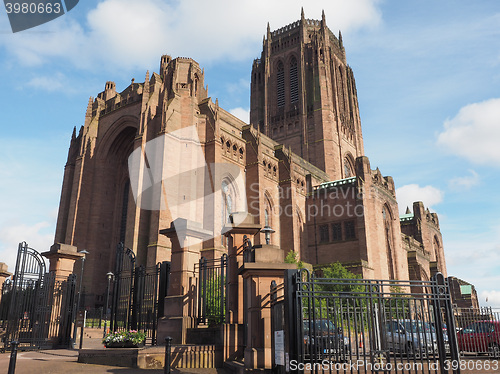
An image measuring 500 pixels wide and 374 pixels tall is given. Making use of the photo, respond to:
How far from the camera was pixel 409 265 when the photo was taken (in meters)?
45.4

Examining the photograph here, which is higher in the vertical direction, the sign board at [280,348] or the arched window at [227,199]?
the arched window at [227,199]

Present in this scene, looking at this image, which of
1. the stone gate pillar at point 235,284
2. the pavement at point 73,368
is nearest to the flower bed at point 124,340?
the pavement at point 73,368

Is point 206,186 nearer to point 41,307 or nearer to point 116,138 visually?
point 116,138

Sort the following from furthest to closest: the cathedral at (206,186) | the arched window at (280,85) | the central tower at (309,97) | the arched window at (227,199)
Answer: the arched window at (280,85)
the central tower at (309,97)
the arched window at (227,199)
the cathedral at (206,186)

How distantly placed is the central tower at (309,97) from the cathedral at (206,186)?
0.31m

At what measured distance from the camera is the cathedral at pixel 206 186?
27.1 m

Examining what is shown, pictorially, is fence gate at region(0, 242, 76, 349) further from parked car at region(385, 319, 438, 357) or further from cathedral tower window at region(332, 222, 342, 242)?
cathedral tower window at region(332, 222, 342, 242)

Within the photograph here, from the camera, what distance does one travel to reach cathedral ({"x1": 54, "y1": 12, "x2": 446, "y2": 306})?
2714 centimetres

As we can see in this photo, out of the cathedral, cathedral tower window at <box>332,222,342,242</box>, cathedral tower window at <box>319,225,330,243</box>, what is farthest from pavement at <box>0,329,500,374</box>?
cathedral tower window at <box>319,225,330,243</box>

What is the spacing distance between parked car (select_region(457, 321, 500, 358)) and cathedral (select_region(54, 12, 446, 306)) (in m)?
10.1

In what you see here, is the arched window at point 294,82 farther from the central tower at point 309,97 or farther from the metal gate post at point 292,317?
the metal gate post at point 292,317

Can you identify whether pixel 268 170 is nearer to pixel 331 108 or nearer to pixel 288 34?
pixel 331 108

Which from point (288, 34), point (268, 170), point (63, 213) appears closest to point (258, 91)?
point (288, 34)

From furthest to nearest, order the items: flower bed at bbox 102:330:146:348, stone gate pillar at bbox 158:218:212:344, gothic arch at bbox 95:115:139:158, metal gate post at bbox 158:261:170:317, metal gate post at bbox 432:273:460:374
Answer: gothic arch at bbox 95:115:139:158 → metal gate post at bbox 158:261:170:317 → stone gate pillar at bbox 158:218:212:344 → flower bed at bbox 102:330:146:348 → metal gate post at bbox 432:273:460:374
